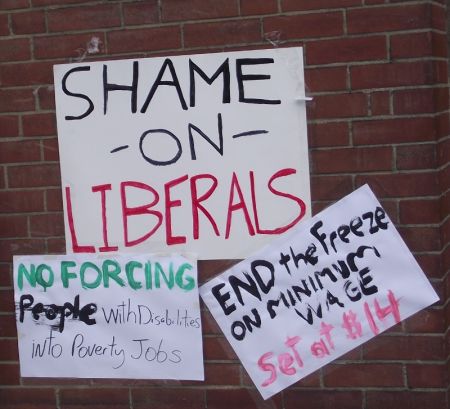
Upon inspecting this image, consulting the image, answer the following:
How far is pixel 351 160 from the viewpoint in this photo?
2.71 m

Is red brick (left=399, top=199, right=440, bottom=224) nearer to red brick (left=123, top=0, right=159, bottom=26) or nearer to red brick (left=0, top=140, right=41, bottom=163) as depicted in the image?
red brick (left=123, top=0, right=159, bottom=26)

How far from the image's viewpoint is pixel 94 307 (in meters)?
2.92

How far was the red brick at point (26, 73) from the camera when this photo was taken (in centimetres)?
286

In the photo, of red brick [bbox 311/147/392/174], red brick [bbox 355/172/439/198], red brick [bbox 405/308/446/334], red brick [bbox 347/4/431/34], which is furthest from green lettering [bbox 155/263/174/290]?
red brick [bbox 347/4/431/34]

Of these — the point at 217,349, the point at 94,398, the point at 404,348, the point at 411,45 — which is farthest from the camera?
the point at 94,398

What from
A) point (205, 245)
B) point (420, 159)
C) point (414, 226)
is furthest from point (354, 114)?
point (205, 245)

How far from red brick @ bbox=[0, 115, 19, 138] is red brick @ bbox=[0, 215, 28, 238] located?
0.32 metres

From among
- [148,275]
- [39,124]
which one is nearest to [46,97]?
[39,124]

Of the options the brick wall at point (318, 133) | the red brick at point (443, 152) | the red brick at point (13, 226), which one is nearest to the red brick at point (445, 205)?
the brick wall at point (318, 133)

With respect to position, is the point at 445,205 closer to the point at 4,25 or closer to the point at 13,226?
the point at 13,226

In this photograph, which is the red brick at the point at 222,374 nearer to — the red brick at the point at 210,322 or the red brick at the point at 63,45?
the red brick at the point at 210,322

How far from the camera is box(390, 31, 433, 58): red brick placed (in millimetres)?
2639

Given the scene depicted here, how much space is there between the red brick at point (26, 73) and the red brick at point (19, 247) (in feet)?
1.97

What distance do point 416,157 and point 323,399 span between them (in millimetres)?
954
